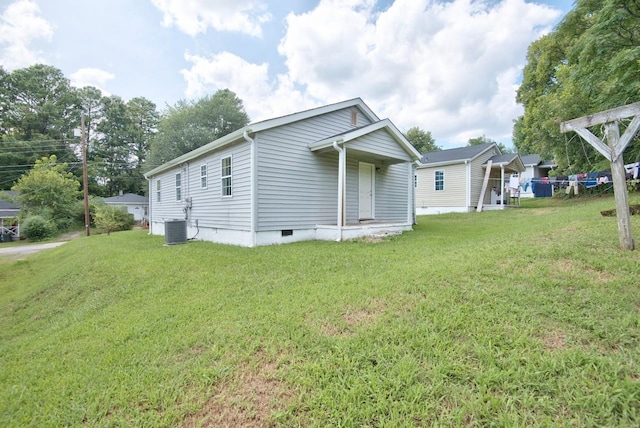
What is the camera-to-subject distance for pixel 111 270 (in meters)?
6.47

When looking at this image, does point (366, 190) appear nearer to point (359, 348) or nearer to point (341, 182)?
point (341, 182)

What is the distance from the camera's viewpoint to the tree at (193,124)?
27203 millimetres

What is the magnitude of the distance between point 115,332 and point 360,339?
294cm

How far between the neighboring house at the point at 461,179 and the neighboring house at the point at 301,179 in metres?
7.06

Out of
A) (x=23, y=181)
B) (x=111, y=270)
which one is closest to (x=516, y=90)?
(x=111, y=270)

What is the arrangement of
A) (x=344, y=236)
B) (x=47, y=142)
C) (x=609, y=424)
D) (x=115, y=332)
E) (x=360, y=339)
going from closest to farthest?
(x=609, y=424), (x=360, y=339), (x=115, y=332), (x=344, y=236), (x=47, y=142)

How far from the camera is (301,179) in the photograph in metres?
8.38

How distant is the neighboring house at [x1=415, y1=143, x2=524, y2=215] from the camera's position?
16250 millimetres

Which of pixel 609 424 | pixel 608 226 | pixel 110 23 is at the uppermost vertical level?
pixel 110 23

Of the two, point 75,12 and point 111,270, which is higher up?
point 75,12

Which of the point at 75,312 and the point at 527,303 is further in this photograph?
the point at 75,312

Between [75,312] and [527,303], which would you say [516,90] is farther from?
[75,312]

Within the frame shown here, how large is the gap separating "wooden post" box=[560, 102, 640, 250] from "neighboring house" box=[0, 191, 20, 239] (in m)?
31.5

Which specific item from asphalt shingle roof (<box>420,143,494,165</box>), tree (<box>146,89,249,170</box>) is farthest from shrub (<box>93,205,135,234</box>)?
asphalt shingle roof (<box>420,143,494,165</box>)
